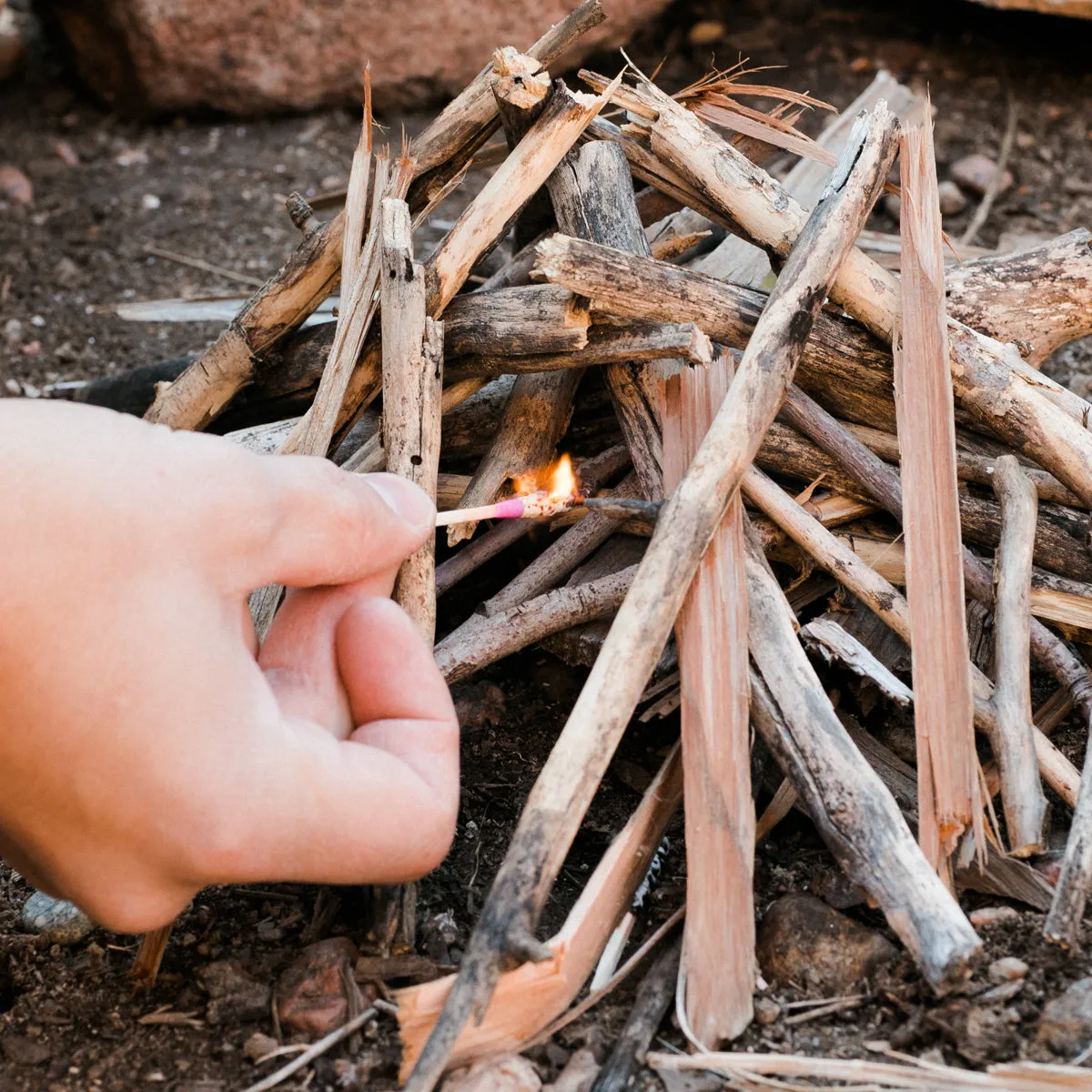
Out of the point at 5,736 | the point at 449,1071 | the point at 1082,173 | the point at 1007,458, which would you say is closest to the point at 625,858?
the point at 449,1071

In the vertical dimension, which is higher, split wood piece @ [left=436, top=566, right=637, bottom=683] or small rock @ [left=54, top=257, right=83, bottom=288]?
split wood piece @ [left=436, top=566, right=637, bottom=683]

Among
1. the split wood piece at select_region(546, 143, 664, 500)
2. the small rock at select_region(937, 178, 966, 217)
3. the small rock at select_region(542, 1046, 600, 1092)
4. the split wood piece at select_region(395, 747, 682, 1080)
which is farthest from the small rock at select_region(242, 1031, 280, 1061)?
the small rock at select_region(937, 178, 966, 217)

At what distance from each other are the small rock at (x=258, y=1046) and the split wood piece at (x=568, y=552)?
96 centimetres

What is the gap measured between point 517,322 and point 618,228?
0.35 m

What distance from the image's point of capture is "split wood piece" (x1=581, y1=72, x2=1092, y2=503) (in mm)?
2250

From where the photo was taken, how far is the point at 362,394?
2318 millimetres

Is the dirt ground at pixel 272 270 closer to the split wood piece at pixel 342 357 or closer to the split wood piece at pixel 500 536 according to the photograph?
the split wood piece at pixel 500 536

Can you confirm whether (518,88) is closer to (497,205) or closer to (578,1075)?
(497,205)

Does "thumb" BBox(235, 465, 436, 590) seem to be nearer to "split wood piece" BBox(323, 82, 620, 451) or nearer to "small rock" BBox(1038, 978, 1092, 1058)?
"split wood piece" BBox(323, 82, 620, 451)

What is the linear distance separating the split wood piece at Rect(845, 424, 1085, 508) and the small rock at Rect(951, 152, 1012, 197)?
239cm

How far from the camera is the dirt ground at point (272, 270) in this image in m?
1.68

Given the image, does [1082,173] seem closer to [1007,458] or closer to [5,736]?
[1007,458]

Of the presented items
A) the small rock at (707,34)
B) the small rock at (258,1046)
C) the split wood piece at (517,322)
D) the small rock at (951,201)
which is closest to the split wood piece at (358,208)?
the split wood piece at (517,322)

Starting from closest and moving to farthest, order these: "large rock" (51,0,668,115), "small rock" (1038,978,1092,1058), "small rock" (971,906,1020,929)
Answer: "small rock" (1038,978,1092,1058), "small rock" (971,906,1020,929), "large rock" (51,0,668,115)
